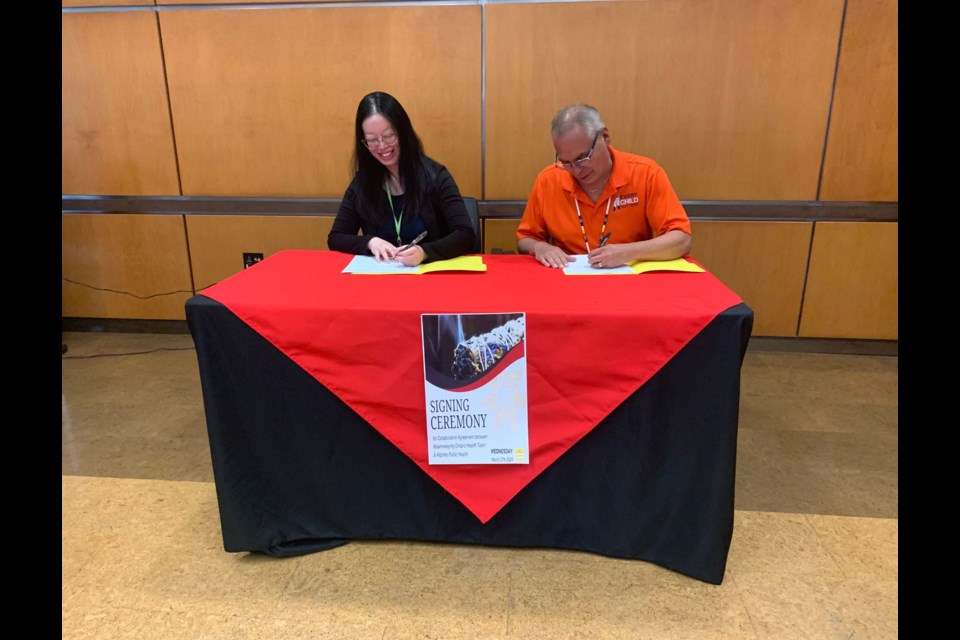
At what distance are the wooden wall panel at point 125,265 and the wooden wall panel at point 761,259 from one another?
2.66 metres

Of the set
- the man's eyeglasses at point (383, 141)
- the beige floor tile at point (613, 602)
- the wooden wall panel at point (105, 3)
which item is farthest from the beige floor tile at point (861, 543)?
the wooden wall panel at point (105, 3)

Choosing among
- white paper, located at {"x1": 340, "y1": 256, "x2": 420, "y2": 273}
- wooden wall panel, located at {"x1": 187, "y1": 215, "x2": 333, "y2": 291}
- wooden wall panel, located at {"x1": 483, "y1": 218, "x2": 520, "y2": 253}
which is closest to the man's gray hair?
white paper, located at {"x1": 340, "y1": 256, "x2": 420, "y2": 273}

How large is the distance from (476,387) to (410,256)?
504 mm

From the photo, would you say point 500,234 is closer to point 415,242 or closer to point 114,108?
point 415,242

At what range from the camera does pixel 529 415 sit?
1.41 metres

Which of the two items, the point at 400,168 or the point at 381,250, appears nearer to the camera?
the point at 381,250

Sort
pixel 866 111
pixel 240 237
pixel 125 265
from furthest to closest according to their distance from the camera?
pixel 125 265 → pixel 240 237 → pixel 866 111

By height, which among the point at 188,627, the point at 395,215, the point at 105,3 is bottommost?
the point at 188,627

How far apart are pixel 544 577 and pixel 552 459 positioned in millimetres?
334

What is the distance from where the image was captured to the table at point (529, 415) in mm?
1341

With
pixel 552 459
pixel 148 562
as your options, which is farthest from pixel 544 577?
pixel 148 562

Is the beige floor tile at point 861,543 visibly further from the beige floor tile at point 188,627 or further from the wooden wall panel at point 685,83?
the wooden wall panel at point 685,83

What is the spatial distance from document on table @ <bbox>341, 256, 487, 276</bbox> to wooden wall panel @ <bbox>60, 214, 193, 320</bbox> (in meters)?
1.83

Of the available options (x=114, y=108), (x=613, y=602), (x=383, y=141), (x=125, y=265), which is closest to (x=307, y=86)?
(x=114, y=108)
